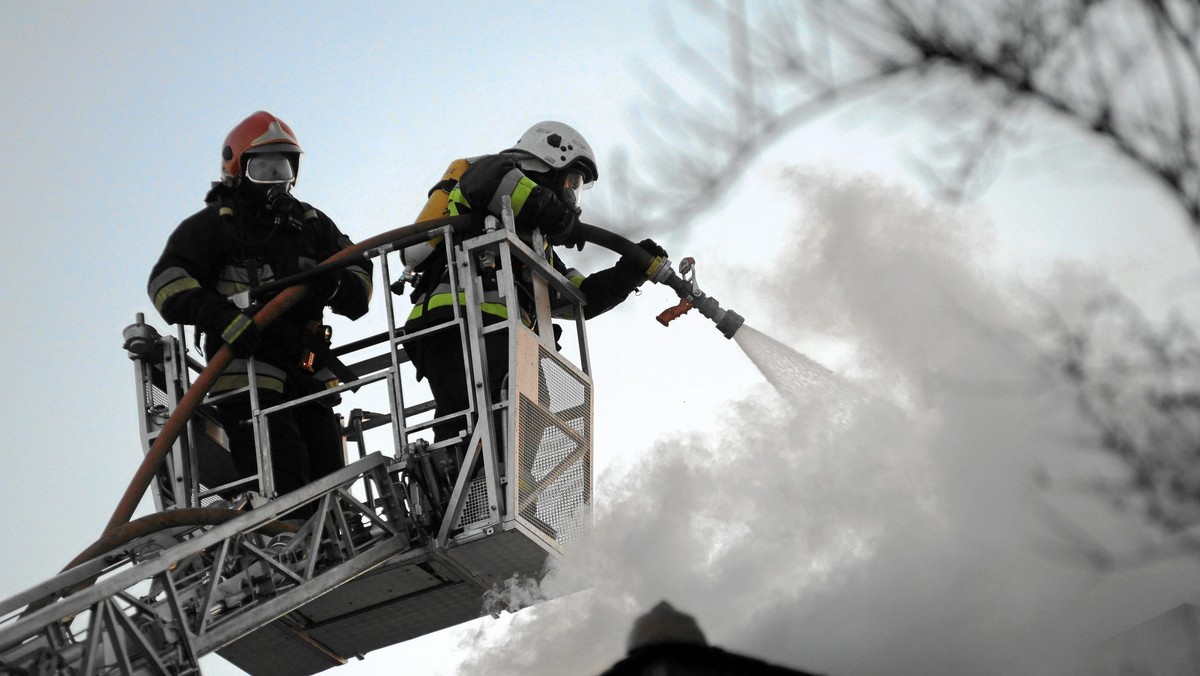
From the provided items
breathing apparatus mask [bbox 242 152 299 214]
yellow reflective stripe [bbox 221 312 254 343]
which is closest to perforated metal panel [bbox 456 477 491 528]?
yellow reflective stripe [bbox 221 312 254 343]

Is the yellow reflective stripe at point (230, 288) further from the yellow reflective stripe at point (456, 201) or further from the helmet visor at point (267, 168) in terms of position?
the yellow reflective stripe at point (456, 201)

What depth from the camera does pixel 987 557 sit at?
29.6 ft

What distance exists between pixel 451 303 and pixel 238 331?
125 cm

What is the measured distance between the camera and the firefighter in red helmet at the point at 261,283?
32.4ft

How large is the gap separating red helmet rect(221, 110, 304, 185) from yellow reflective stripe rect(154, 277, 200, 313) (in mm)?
887

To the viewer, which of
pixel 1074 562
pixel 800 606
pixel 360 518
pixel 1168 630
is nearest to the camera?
pixel 1074 562

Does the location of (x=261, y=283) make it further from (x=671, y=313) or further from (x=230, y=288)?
(x=671, y=313)

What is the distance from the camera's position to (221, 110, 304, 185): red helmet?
10.5 meters

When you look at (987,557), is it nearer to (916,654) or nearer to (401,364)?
(916,654)

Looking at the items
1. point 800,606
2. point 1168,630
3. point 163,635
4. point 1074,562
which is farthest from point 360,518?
point 1074,562

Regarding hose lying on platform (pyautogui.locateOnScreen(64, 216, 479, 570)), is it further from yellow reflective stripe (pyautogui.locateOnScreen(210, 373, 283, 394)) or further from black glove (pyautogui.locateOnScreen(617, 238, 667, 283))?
black glove (pyautogui.locateOnScreen(617, 238, 667, 283))

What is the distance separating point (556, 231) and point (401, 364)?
128 cm

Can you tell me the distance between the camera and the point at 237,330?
9.67 metres

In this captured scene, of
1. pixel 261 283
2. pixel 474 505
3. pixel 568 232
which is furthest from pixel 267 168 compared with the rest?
pixel 474 505
